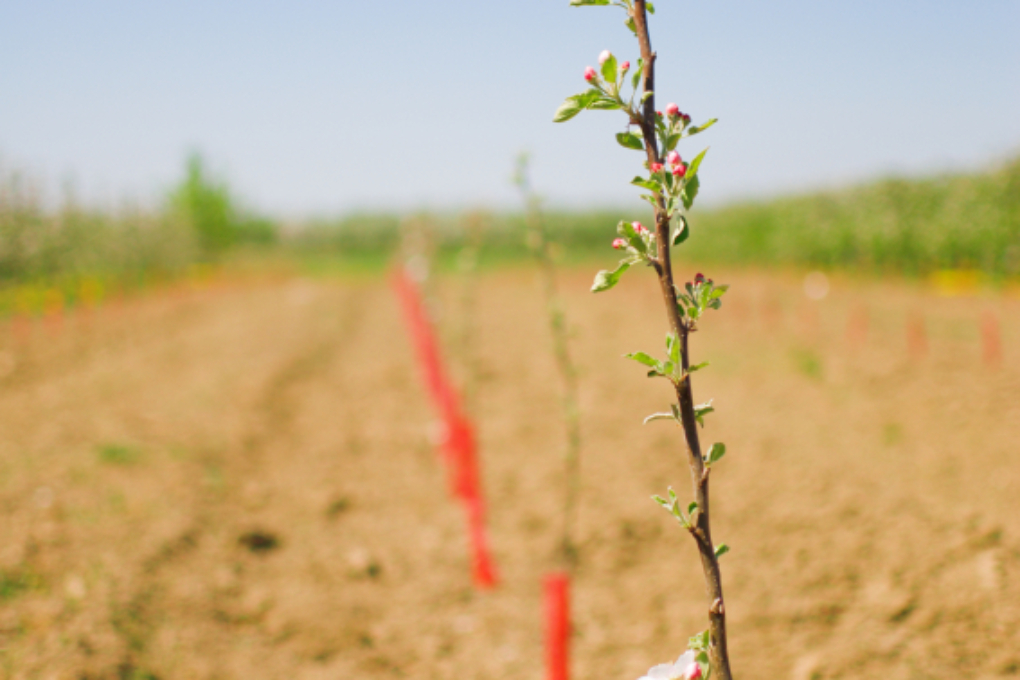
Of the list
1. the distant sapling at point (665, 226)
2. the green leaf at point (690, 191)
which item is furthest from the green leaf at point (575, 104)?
the green leaf at point (690, 191)

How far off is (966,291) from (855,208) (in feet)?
19.8

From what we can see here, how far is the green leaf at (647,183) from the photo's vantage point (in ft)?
3.43

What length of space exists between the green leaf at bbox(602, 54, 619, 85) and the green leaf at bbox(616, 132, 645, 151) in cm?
8

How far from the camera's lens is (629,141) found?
1090mm

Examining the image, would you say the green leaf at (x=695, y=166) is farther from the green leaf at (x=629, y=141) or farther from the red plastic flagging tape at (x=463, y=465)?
the red plastic flagging tape at (x=463, y=465)

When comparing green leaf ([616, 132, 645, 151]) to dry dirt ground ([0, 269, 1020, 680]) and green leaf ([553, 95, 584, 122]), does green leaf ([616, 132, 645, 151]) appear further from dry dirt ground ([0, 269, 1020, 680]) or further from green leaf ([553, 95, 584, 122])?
dry dirt ground ([0, 269, 1020, 680])

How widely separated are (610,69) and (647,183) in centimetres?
18

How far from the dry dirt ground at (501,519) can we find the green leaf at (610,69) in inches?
86.9

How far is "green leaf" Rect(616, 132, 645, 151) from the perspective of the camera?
3.57ft

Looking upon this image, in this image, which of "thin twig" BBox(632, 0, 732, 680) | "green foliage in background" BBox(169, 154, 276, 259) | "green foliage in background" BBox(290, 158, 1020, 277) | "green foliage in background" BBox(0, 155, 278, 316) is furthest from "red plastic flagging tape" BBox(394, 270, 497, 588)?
"green foliage in background" BBox(169, 154, 276, 259)

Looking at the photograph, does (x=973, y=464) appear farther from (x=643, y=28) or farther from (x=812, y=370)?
(x=643, y=28)

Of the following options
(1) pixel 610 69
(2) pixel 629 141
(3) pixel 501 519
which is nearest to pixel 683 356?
(2) pixel 629 141

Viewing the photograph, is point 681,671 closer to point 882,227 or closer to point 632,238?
point 632,238

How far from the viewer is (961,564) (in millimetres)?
2891
